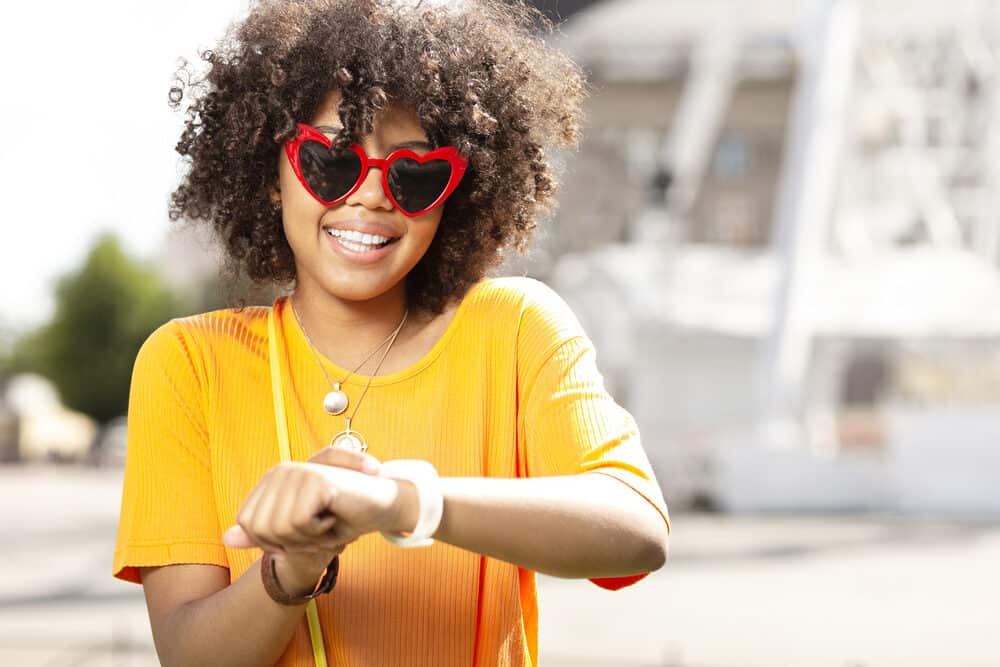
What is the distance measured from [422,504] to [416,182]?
0.62 metres

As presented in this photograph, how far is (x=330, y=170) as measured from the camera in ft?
5.92

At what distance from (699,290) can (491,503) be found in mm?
17888

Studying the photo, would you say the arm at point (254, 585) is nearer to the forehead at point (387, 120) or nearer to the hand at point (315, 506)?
the hand at point (315, 506)

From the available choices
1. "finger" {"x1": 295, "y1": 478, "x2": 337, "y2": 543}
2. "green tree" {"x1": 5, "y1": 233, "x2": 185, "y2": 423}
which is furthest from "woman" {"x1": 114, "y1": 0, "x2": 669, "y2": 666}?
"green tree" {"x1": 5, "y1": 233, "x2": 185, "y2": 423}

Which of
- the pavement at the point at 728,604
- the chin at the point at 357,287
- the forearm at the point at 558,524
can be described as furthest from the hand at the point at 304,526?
the pavement at the point at 728,604

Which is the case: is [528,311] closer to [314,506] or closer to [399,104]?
[399,104]

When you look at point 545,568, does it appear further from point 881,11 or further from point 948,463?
point 881,11

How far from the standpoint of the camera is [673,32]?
1051 inches

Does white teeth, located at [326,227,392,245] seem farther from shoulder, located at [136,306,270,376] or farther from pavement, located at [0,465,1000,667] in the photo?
pavement, located at [0,465,1000,667]

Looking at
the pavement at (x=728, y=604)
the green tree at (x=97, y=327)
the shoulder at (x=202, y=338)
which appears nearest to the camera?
the shoulder at (x=202, y=338)

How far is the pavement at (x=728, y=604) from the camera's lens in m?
5.89

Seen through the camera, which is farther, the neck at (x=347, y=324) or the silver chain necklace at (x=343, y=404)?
the neck at (x=347, y=324)

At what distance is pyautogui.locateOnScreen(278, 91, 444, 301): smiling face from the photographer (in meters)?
1.82

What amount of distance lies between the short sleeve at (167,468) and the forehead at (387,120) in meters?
0.36
